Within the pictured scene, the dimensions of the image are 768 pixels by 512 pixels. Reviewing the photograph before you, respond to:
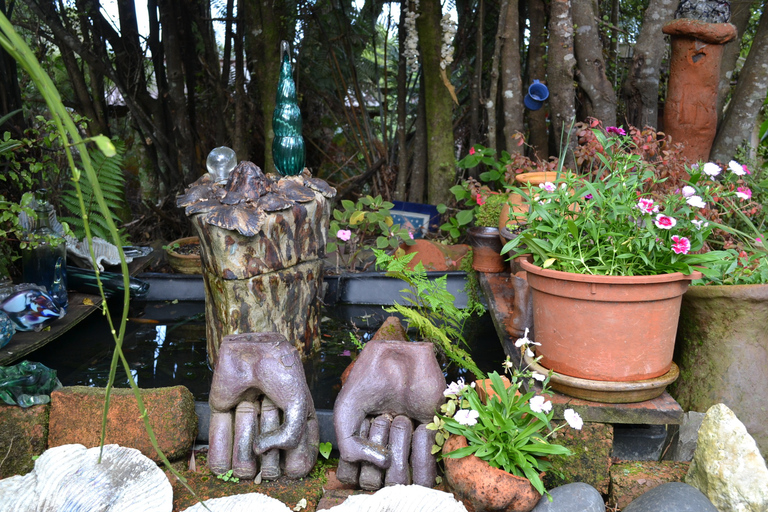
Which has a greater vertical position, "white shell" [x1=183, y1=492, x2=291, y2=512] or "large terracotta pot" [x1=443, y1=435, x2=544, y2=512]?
"large terracotta pot" [x1=443, y1=435, x2=544, y2=512]

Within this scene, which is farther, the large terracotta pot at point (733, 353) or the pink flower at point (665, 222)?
the large terracotta pot at point (733, 353)

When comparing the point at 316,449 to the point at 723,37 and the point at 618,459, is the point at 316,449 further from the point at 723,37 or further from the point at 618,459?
the point at 723,37

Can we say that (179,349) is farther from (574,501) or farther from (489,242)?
(574,501)

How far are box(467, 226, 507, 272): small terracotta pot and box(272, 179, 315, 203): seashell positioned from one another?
1.18 metres

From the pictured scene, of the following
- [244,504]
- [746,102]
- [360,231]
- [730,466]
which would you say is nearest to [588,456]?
[730,466]

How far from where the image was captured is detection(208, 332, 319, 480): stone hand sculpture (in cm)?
200

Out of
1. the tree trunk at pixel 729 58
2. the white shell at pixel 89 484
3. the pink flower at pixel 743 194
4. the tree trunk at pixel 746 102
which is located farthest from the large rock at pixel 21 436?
the tree trunk at pixel 729 58

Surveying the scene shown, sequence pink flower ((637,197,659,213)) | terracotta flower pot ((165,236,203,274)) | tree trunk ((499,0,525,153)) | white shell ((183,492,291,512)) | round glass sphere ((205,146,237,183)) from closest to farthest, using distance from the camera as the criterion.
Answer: white shell ((183,492,291,512)), pink flower ((637,197,659,213)), round glass sphere ((205,146,237,183)), terracotta flower pot ((165,236,203,274)), tree trunk ((499,0,525,153))

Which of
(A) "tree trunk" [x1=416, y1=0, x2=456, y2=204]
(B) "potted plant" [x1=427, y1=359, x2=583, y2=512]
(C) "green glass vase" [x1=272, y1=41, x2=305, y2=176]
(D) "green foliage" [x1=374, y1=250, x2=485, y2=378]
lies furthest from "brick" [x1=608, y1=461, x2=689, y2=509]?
(A) "tree trunk" [x1=416, y1=0, x2=456, y2=204]

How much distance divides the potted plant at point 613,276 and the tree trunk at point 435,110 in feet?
9.56

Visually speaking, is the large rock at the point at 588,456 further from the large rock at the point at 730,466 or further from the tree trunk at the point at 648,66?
the tree trunk at the point at 648,66

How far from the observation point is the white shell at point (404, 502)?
172cm

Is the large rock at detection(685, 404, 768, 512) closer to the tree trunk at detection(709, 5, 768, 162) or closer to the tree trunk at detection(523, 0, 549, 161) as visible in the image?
the tree trunk at detection(709, 5, 768, 162)

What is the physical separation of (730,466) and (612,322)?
20.7 inches
